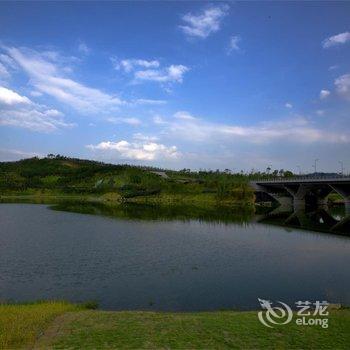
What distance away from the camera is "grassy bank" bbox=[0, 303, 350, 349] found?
15266 millimetres

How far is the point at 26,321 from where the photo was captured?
17641 mm

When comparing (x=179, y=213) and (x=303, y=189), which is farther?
(x=303, y=189)

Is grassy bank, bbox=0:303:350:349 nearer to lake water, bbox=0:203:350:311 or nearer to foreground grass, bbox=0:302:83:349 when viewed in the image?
foreground grass, bbox=0:302:83:349

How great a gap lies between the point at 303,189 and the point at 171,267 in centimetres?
8624

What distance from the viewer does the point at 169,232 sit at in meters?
59.8

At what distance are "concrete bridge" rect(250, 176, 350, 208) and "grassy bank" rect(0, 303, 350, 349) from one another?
266 feet

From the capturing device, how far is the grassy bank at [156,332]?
15.3 meters

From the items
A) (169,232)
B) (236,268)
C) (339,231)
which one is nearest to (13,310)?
(236,268)
